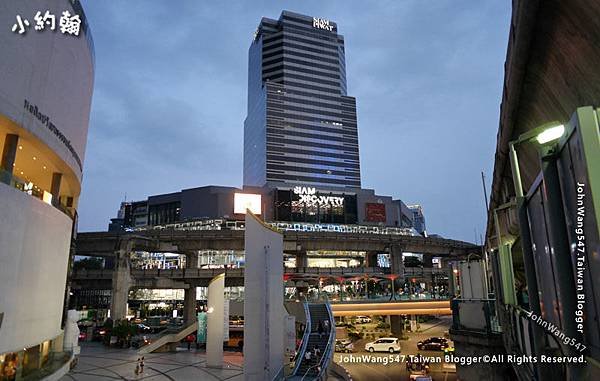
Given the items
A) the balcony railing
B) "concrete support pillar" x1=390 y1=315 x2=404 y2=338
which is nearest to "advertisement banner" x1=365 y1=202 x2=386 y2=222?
"concrete support pillar" x1=390 y1=315 x2=404 y2=338

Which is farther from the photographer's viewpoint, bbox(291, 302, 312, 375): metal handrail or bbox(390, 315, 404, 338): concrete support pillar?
bbox(390, 315, 404, 338): concrete support pillar

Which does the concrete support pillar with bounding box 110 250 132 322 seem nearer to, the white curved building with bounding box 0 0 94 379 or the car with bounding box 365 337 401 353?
the white curved building with bounding box 0 0 94 379

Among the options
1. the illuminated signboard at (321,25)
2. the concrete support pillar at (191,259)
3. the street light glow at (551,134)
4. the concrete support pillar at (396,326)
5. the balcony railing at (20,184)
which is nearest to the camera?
the street light glow at (551,134)

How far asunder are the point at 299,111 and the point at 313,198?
64.3m

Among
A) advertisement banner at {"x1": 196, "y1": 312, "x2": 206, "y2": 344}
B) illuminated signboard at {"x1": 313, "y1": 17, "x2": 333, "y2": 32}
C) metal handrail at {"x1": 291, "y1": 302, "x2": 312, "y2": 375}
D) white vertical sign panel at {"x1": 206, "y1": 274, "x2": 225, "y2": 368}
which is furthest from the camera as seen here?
illuminated signboard at {"x1": 313, "y1": 17, "x2": 333, "y2": 32}

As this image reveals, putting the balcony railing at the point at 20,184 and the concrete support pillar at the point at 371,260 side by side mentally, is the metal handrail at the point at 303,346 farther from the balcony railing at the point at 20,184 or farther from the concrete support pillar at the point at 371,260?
the concrete support pillar at the point at 371,260

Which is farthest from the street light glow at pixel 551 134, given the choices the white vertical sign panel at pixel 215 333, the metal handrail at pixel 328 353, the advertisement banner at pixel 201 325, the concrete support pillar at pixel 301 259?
the concrete support pillar at pixel 301 259

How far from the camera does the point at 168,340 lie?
44.3 m

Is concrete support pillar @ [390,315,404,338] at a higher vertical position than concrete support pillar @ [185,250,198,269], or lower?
lower

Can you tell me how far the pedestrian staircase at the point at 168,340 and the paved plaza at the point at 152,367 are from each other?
1.40m

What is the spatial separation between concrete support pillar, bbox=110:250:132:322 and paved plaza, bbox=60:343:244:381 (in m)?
6.63

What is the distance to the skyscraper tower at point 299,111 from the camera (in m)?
154

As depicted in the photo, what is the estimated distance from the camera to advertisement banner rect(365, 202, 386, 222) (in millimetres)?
108000

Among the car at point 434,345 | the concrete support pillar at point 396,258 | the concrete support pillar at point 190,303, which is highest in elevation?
the concrete support pillar at point 396,258
